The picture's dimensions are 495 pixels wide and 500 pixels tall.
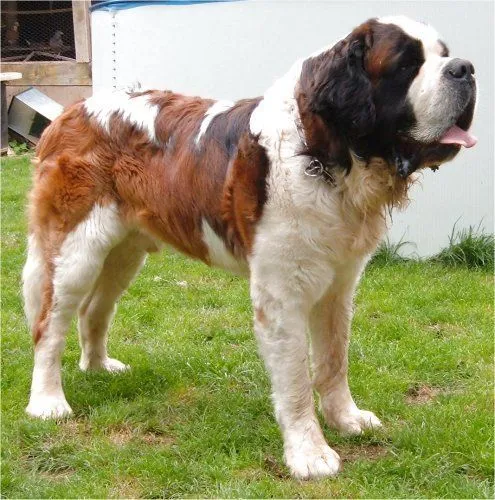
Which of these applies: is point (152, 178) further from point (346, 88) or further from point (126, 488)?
point (126, 488)

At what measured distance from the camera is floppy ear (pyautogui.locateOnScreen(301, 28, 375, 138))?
11.5 feet

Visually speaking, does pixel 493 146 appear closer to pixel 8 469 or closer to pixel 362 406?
pixel 362 406

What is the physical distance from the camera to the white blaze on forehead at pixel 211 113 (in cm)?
418

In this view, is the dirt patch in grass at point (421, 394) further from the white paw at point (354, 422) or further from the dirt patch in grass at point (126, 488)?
the dirt patch in grass at point (126, 488)

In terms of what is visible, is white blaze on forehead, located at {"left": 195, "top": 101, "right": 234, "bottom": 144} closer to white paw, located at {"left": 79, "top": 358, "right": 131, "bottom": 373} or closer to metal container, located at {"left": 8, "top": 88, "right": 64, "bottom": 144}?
white paw, located at {"left": 79, "top": 358, "right": 131, "bottom": 373}

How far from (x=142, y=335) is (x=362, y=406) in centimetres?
184

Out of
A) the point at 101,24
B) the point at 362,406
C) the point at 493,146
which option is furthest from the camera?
the point at 101,24

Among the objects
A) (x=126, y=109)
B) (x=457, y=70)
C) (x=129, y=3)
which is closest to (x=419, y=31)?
(x=457, y=70)

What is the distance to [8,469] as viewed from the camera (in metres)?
3.89

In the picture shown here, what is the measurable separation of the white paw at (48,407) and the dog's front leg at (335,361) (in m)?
1.32

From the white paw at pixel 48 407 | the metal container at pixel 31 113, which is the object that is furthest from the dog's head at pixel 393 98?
the metal container at pixel 31 113

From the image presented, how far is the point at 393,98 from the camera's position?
140 inches

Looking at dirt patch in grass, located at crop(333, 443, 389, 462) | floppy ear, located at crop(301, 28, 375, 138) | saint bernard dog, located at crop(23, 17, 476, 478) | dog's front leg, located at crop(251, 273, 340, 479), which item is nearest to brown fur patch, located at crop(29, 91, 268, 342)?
saint bernard dog, located at crop(23, 17, 476, 478)

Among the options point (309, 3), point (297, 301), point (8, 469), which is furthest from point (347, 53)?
point (309, 3)
